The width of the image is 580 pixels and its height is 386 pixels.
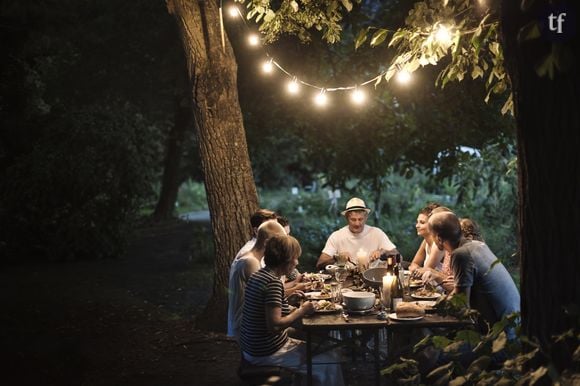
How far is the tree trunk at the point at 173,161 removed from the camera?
774 inches

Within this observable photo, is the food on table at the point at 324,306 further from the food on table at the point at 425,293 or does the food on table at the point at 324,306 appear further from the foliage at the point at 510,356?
the foliage at the point at 510,356

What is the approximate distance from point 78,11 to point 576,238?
15855 millimetres

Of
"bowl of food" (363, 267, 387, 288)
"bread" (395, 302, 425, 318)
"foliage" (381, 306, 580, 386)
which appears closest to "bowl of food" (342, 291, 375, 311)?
"bread" (395, 302, 425, 318)

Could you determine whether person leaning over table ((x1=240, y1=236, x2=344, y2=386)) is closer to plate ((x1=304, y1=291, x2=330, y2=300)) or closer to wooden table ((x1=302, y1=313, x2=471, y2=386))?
wooden table ((x1=302, y1=313, x2=471, y2=386))

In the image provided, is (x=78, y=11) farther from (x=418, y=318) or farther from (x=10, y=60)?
(x=418, y=318)

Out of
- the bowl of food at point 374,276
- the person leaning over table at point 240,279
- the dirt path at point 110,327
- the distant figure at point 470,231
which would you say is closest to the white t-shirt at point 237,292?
the person leaning over table at point 240,279

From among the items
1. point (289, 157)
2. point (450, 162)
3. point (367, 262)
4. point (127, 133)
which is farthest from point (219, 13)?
point (289, 157)

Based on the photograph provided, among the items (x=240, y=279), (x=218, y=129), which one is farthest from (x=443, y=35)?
(x=218, y=129)

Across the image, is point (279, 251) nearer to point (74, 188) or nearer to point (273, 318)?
point (273, 318)

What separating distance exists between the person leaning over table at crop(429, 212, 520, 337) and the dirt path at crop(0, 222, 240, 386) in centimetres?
261

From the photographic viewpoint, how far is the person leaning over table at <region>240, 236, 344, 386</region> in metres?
4.68

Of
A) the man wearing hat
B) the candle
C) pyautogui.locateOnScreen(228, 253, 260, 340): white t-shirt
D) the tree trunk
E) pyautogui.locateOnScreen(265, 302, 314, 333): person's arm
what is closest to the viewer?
pyautogui.locateOnScreen(265, 302, 314, 333): person's arm

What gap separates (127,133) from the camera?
14789mm

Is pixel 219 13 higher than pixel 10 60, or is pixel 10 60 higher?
pixel 10 60
